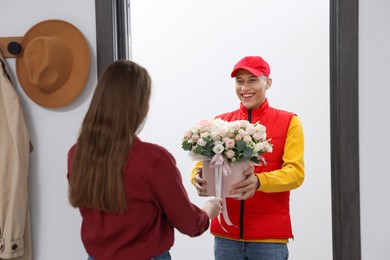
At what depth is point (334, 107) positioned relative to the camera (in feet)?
7.48

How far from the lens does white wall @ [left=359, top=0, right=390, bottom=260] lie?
2.25 metres

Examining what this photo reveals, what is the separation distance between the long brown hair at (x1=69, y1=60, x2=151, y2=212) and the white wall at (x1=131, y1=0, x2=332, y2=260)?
238cm

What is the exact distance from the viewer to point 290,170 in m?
2.14

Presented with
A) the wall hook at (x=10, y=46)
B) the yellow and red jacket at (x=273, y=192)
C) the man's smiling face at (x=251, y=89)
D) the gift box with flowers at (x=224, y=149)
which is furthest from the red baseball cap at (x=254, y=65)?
the wall hook at (x=10, y=46)

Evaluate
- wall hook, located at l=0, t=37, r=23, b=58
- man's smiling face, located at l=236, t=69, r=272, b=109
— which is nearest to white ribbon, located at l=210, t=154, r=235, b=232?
man's smiling face, located at l=236, t=69, r=272, b=109

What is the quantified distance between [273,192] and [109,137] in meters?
1.01

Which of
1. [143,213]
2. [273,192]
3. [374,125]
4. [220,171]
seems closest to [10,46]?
[220,171]

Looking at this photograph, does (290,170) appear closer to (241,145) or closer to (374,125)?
(241,145)

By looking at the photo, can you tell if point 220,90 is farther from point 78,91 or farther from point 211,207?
point 211,207

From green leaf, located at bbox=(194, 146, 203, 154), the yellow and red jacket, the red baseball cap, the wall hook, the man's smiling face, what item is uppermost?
the wall hook

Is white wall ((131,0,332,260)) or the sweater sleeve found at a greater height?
white wall ((131,0,332,260))

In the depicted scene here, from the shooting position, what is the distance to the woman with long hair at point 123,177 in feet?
4.90

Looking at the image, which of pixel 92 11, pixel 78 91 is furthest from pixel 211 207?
pixel 92 11

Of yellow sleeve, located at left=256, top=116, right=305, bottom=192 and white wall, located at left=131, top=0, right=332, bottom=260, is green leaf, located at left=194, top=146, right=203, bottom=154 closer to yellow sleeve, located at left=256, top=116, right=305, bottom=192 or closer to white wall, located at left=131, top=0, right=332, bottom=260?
yellow sleeve, located at left=256, top=116, right=305, bottom=192
